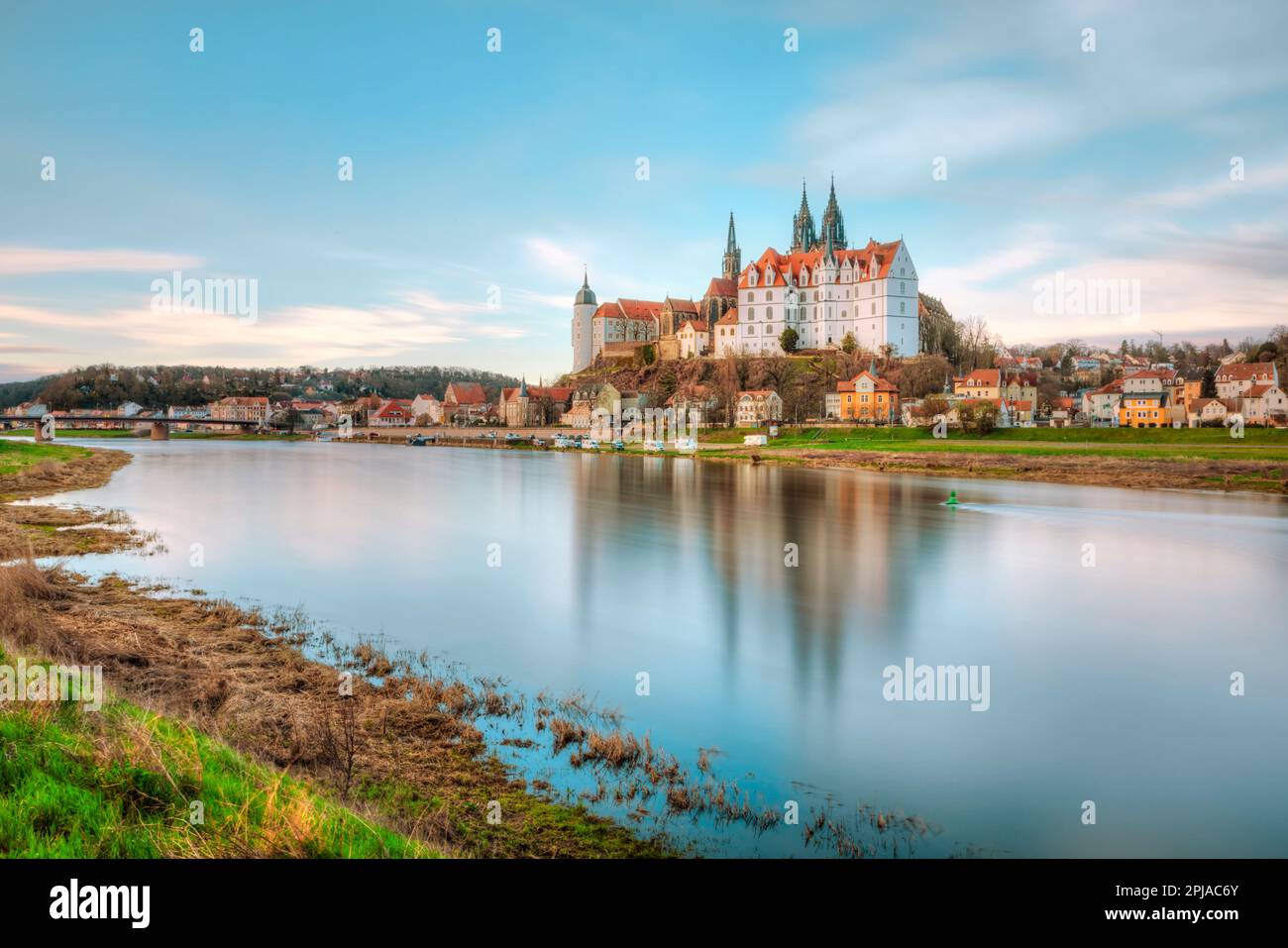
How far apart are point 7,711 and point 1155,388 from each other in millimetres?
92751

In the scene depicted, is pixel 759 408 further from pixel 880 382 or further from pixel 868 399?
pixel 880 382

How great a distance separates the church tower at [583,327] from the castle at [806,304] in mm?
10050

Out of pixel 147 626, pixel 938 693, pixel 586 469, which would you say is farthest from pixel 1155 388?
pixel 147 626

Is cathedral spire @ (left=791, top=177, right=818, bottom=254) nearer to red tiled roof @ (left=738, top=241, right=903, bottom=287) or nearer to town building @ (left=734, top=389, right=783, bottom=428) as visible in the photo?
red tiled roof @ (left=738, top=241, right=903, bottom=287)

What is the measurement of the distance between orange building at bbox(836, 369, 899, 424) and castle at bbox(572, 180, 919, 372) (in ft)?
42.8

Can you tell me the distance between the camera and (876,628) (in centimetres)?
1295

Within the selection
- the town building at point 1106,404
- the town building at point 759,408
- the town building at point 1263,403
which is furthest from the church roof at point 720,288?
the town building at point 1263,403

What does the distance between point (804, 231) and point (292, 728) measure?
119490 mm

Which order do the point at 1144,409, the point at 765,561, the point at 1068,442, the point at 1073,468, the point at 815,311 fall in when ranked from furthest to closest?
the point at 815,311
the point at 1144,409
the point at 1068,442
the point at 1073,468
the point at 765,561

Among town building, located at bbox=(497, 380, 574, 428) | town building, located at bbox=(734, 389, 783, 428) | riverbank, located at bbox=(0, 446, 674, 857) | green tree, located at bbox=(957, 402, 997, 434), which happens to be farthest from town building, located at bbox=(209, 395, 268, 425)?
riverbank, located at bbox=(0, 446, 674, 857)

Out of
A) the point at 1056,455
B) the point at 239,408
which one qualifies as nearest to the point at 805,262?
the point at 1056,455

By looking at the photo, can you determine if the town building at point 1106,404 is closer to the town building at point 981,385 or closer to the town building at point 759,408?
the town building at point 981,385

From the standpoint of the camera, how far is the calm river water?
23.1ft

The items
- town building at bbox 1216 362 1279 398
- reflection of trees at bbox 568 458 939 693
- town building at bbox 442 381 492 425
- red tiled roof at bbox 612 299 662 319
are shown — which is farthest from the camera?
town building at bbox 442 381 492 425
